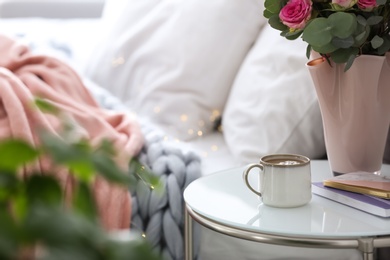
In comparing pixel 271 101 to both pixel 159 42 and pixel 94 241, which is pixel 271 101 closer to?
pixel 159 42

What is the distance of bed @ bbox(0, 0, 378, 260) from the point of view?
5.91ft

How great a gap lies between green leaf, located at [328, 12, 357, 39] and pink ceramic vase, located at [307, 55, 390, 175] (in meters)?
0.07

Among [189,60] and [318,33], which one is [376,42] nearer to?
[318,33]

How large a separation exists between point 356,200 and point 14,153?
95 cm

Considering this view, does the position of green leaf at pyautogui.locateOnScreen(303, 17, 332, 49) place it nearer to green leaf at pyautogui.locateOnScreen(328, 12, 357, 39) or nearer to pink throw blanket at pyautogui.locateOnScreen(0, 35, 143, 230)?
green leaf at pyautogui.locateOnScreen(328, 12, 357, 39)

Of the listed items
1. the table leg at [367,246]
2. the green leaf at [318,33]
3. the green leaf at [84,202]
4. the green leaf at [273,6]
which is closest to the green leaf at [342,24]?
the green leaf at [318,33]

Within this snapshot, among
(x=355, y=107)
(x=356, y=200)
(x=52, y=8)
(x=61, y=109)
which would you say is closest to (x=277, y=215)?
(x=356, y=200)

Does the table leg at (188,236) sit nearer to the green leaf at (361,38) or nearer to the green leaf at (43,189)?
the green leaf at (361,38)

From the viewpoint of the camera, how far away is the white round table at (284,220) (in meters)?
1.18

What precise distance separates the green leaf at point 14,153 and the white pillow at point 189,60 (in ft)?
5.47

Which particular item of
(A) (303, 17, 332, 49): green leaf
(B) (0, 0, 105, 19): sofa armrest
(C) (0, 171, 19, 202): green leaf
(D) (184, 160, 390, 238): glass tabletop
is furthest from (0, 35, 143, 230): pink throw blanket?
(B) (0, 0, 105, 19): sofa armrest

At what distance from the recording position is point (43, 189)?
413 millimetres

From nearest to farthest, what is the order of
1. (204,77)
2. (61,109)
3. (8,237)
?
(8,237) → (61,109) → (204,77)

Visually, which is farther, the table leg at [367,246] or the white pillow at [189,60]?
the white pillow at [189,60]
